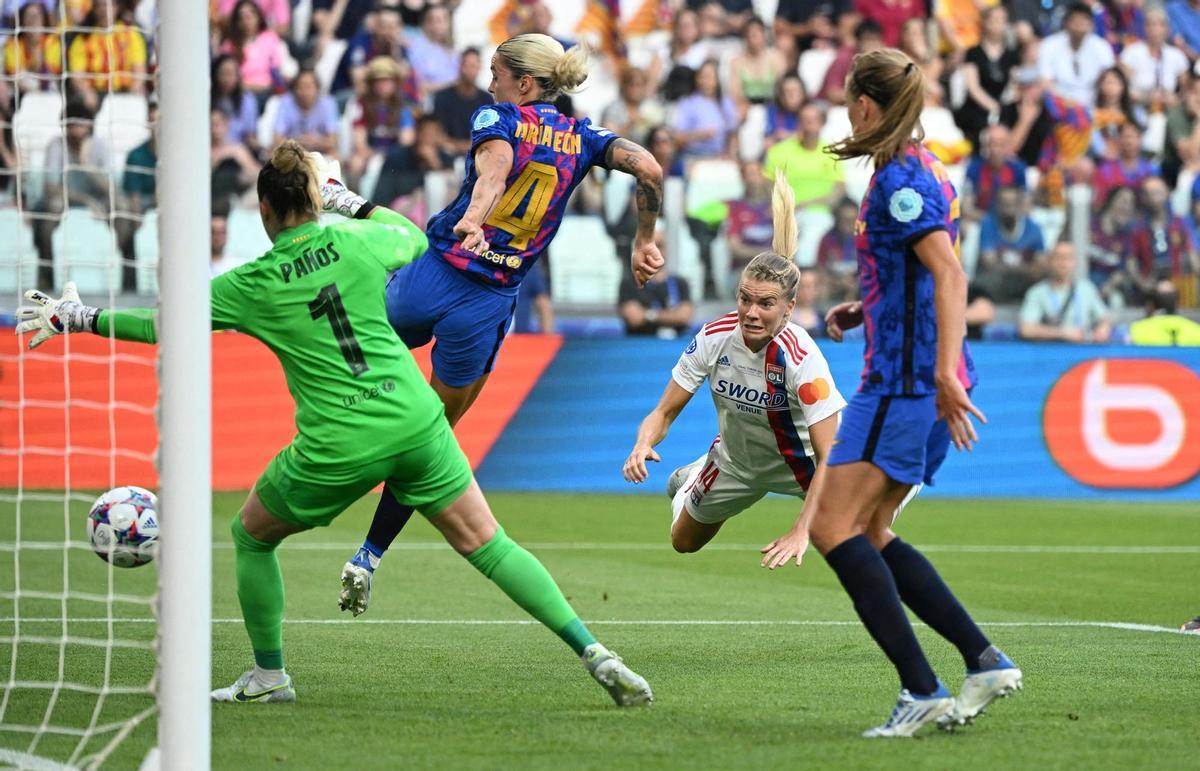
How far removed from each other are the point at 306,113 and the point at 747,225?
462cm

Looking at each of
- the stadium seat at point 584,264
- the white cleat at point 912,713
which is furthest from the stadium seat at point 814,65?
the white cleat at point 912,713

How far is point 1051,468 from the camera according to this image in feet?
49.8

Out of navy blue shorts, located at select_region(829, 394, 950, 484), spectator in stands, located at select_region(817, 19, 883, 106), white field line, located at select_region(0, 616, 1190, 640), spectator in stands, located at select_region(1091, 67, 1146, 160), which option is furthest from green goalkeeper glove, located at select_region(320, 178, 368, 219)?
spectator in stands, located at select_region(1091, 67, 1146, 160)

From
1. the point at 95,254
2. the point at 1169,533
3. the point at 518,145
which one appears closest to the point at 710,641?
the point at 518,145

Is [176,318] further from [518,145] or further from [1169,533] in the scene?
[1169,533]

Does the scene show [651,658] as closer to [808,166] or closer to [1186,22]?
[808,166]

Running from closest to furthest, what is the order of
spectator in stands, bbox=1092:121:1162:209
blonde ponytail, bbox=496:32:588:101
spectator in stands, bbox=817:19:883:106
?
1. blonde ponytail, bbox=496:32:588:101
2. spectator in stands, bbox=1092:121:1162:209
3. spectator in stands, bbox=817:19:883:106

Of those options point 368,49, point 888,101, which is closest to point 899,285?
point 888,101

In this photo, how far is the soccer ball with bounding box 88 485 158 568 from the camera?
6.44 meters

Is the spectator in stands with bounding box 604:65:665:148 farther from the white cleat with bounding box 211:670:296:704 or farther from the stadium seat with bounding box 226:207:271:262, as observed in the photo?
the white cleat with bounding box 211:670:296:704

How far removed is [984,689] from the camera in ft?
17.6

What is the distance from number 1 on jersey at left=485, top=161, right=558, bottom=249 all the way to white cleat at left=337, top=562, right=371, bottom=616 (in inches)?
63.9

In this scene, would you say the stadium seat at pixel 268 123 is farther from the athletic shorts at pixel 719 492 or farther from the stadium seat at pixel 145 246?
the athletic shorts at pixel 719 492

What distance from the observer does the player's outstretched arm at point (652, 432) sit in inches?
254
